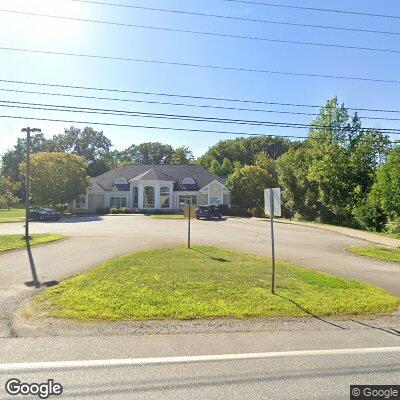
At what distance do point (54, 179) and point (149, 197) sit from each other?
12.4 m

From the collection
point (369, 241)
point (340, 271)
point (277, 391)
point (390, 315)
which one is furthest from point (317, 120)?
point (277, 391)

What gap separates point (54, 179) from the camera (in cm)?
4206

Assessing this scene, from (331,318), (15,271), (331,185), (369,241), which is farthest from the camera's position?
(331,185)

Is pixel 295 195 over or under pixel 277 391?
over

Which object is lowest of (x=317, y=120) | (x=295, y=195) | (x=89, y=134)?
(x=295, y=195)

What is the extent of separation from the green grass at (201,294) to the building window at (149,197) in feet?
122

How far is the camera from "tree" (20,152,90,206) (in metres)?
41.6

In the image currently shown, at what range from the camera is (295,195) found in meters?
41.6

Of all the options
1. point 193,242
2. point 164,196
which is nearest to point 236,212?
point 164,196

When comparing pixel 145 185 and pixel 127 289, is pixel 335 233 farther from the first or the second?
pixel 145 185

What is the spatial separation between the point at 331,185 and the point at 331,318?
30.7m

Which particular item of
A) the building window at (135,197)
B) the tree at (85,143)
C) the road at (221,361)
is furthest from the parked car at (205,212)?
the tree at (85,143)

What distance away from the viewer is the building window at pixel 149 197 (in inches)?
1937

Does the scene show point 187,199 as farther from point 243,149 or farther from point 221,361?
point 221,361
